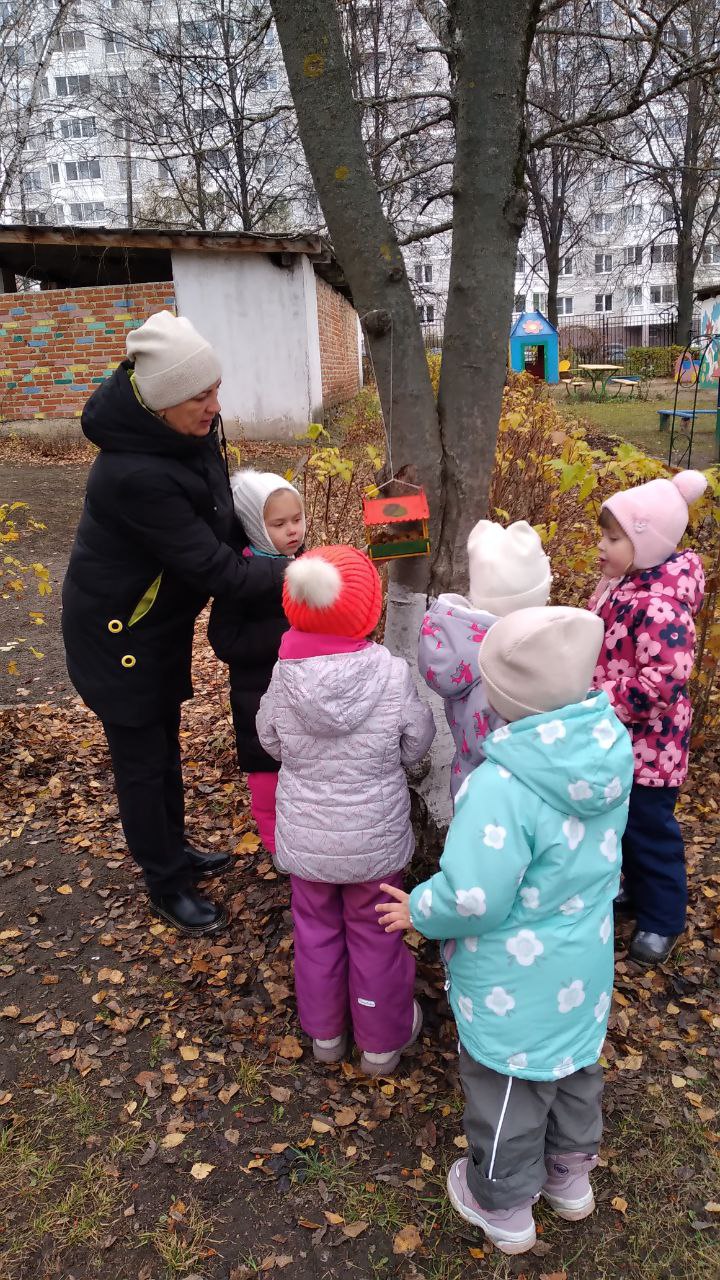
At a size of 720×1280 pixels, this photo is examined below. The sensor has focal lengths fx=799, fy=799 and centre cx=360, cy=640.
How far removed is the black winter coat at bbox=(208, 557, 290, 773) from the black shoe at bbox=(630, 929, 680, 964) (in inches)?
54.1

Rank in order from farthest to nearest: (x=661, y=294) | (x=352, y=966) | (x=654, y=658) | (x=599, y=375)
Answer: (x=661, y=294), (x=599, y=375), (x=654, y=658), (x=352, y=966)

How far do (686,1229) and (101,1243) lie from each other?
134 cm

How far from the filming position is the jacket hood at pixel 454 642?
1874mm

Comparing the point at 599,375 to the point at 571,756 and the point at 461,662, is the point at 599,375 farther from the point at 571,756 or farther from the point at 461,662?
the point at 571,756

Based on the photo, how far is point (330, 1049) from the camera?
2.27 meters

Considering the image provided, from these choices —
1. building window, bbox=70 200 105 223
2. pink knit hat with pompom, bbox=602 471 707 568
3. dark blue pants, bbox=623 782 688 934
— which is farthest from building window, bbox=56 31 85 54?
dark blue pants, bbox=623 782 688 934

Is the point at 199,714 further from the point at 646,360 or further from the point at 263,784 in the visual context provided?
the point at 646,360

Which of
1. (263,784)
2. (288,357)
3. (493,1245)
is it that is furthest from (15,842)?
(288,357)

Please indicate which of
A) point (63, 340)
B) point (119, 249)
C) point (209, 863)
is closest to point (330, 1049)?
point (209, 863)

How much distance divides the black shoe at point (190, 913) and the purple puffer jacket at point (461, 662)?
1284 millimetres

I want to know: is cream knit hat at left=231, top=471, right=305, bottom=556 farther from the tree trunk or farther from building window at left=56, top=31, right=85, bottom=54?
building window at left=56, top=31, right=85, bottom=54

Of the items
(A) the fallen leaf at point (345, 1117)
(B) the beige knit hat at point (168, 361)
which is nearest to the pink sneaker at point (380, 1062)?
(A) the fallen leaf at point (345, 1117)

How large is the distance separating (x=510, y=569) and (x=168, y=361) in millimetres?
1028

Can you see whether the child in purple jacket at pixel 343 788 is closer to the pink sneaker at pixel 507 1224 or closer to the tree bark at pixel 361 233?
the pink sneaker at pixel 507 1224
